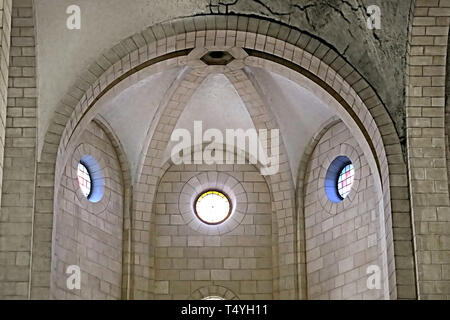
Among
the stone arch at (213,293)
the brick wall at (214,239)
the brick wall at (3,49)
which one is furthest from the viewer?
the brick wall at (214,239)

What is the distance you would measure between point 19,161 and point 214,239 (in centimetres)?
501

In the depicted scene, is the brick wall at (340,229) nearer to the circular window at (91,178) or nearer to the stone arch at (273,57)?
the stone arch at (273,57)

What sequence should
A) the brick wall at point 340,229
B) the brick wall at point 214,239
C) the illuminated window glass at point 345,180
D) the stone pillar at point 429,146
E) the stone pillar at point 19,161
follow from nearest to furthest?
the stone pillar at point 19,161 → the stone pillar at point 429,146 → the brick wall at point 340,229 → the illuminated window glass at point 345,180 → the brick wall at point 214,239

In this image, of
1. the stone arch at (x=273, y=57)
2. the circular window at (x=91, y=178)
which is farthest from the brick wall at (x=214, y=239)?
the stone arch at (x=273, y=57)

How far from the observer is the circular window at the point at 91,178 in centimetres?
1897

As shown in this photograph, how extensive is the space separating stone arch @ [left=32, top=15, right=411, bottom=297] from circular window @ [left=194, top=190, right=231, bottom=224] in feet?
11.8

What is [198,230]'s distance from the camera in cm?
1986

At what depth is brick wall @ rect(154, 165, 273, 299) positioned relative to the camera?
19.5 metres

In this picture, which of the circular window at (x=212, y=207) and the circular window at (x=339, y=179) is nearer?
the circular window at (x=339, y=179)

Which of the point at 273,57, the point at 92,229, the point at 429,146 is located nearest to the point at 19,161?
the point at 92,229

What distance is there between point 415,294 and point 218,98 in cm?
587

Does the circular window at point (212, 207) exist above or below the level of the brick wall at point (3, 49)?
above

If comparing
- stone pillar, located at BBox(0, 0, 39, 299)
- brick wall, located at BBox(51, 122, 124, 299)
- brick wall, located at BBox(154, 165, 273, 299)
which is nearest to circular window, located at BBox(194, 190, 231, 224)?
brick wall, located at BBox(154, 165, 273, 299)

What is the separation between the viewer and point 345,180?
19.0m
